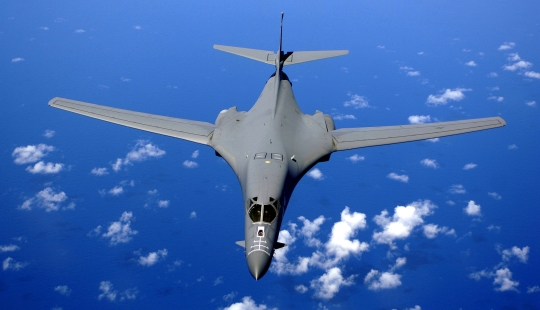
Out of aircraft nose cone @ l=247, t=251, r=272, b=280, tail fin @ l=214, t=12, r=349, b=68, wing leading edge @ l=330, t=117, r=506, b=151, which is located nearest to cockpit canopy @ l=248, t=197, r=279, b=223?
aircraft nose cone @ l=247, t=251, r=272, b=280

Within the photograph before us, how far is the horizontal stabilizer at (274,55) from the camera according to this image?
36.7 meters

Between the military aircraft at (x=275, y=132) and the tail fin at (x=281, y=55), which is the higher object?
the tail fin at (x=281, y=55)

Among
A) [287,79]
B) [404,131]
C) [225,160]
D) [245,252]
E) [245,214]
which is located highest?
[287,79]

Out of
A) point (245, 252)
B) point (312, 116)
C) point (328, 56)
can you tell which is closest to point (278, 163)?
point (245, 252)

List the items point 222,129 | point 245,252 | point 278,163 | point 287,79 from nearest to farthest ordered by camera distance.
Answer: point 245,252, point 278,163, point 222,129, point 287,79

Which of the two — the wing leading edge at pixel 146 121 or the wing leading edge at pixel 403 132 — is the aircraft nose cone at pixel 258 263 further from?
the wing leading edge at pixel 146 121

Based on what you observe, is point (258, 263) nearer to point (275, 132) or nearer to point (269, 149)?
point (269, 149)

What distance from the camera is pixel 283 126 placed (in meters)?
30.7

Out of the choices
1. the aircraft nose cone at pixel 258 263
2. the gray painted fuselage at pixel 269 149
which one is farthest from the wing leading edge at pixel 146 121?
the aircraft nose cone at pixel 258 263

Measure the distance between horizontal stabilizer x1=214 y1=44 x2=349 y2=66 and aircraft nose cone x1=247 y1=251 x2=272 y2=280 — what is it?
58.3ft

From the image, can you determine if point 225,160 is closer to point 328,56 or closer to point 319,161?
point 319,161

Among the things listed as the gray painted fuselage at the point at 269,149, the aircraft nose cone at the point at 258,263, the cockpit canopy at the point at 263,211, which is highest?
the gray painted fuselage at the point at 269,149

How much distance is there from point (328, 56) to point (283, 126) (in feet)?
27.8

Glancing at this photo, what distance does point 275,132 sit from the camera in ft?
97.2
